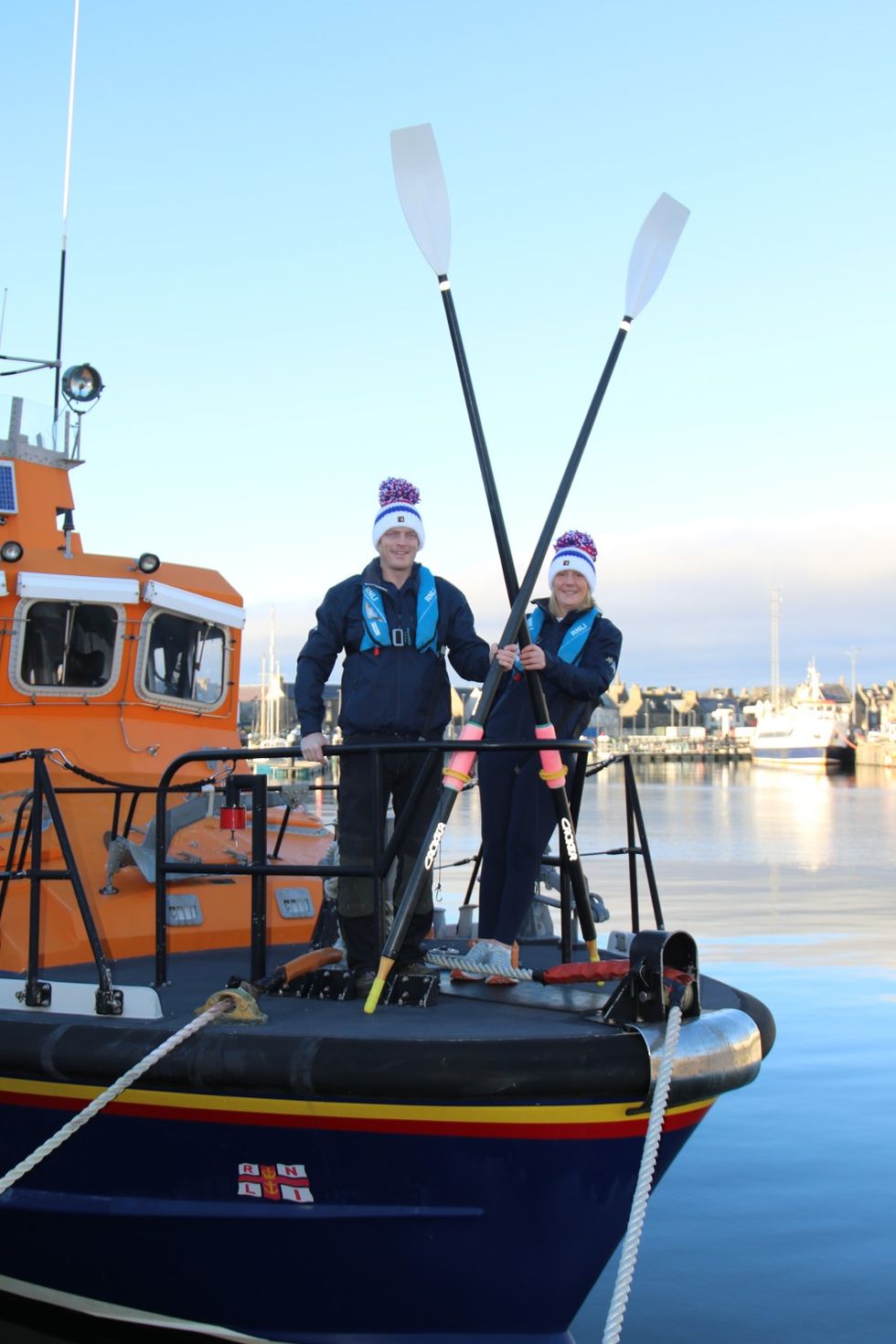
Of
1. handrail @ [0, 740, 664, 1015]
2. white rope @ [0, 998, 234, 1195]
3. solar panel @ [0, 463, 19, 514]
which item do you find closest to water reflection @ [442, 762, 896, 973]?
handrail @ [0, 740, 664, 1015]

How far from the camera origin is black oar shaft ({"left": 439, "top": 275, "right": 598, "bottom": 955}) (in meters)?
4.37

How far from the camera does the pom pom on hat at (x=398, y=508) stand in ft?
14.8

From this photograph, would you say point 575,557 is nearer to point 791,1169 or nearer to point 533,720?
point 533,720

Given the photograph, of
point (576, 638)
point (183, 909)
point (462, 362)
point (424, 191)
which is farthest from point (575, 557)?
point (183, 909)

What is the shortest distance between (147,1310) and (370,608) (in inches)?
92.9

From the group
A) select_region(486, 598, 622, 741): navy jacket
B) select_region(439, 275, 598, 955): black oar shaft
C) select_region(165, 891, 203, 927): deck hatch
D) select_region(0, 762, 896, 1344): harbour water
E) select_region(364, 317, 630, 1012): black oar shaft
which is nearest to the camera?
select_region(364, 317, 630, 1012): black oar shaft

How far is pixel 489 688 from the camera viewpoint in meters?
4.11

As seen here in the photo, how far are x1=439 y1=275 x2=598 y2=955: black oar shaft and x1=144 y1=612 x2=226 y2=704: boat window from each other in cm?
262

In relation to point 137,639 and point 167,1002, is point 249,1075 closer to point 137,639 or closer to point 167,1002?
point 167,1002

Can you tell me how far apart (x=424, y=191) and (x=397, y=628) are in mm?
1628

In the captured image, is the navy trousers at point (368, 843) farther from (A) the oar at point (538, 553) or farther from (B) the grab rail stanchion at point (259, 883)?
(B) the grab rail stanchion at point (259, 883)

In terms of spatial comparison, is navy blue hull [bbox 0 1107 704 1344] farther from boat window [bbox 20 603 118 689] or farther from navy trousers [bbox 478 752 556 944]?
boat window [bbox 20 603 118 689]

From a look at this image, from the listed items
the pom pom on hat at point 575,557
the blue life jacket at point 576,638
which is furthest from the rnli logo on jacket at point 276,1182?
the pom pom on hat at point 575,557

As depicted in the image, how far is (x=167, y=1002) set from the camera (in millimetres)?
4148
